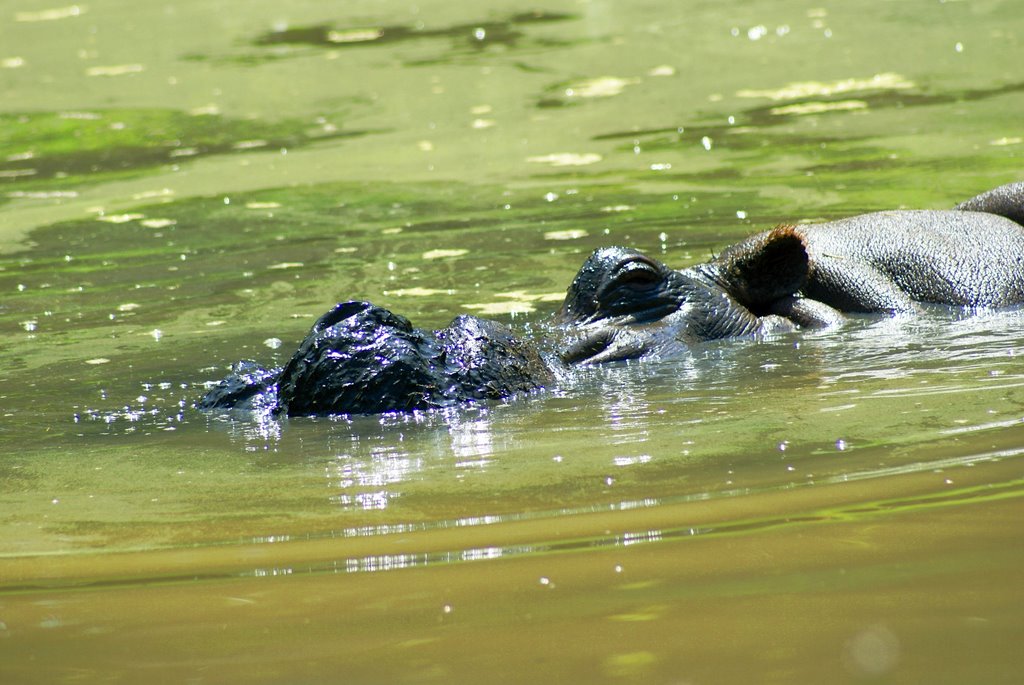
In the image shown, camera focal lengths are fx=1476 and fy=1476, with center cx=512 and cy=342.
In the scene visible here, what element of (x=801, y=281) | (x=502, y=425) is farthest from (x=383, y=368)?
(x=801, y=281)

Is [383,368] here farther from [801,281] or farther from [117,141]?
[117,141]

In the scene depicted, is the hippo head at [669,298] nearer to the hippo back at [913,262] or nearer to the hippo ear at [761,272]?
the hippo ear at [761,272]

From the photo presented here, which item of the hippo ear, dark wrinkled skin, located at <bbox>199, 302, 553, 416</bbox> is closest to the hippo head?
the hippo ear

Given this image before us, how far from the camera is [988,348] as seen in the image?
532cm

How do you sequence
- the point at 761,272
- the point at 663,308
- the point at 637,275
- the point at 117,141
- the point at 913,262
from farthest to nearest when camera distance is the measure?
the point at 117,141
the point at 913,262
the point at 761,272
the point at 663,308
the point at 637,275

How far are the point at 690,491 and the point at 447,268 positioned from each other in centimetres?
517

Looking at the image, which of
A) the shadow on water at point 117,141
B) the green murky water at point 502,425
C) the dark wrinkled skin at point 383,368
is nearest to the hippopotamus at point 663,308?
the dark wrinkled skin at point 383,368

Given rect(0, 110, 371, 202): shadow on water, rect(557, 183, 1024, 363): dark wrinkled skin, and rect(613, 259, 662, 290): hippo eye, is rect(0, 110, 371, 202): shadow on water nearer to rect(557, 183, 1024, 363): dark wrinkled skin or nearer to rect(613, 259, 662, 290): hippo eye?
rect(557, 183, 1024, 363): dark wrinkled skin

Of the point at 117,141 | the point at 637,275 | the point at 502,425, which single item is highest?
the point at 117,141

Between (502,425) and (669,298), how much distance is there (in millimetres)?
1711

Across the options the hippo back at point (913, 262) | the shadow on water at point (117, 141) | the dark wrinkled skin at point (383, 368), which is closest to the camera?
the dark wrinkled skin at point (383, 368)

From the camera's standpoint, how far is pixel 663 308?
6.04 m

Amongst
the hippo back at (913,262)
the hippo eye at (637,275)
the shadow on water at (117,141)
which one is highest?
the shadow on water at (117,141)

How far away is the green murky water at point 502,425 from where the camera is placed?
250 centimetres
